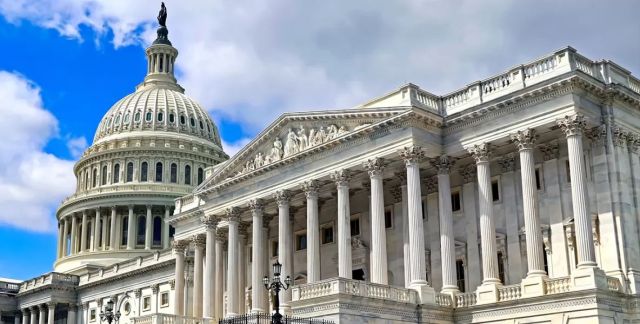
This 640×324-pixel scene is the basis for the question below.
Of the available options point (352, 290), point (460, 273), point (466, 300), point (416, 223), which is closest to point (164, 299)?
point (460, 273)

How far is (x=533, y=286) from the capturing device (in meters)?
40.6

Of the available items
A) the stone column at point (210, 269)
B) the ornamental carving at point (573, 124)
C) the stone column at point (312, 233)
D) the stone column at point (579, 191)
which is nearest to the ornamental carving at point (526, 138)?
the stone column at point (579, 191)

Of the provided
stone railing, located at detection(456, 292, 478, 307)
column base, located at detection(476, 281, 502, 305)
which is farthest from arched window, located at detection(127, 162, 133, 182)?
column base, located at detection(476, 281, 502, 305)

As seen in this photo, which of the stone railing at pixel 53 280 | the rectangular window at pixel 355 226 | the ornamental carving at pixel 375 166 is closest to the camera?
the ornamental carving at pixel 375 166

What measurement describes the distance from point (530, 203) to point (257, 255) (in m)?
19.8

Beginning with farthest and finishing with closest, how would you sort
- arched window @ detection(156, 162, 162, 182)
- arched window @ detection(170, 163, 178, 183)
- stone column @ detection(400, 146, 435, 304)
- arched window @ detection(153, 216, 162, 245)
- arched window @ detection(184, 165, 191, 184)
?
1. arched window @ detection(184, 165, 191, 184)
2. arched window @ detection(170, 163, 178, 183)
3. arched window @ detection(156, 162, 162, 182)
4. arched window @ detection(153, 216, 162, 245)
5. stone column @ detection(400, 146, 435, 304)

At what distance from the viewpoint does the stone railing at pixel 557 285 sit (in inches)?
1550

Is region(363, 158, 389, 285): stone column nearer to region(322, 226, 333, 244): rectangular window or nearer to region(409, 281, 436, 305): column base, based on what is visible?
region(409, 281, 436, 305): column base

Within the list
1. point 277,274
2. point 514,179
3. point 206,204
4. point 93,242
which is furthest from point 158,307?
point 277,274

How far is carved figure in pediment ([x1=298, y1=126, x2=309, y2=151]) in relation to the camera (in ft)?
172

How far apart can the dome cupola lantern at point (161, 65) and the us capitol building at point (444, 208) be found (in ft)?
194

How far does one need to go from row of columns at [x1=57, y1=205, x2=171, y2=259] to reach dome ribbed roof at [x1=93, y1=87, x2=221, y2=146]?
1230 centimetres

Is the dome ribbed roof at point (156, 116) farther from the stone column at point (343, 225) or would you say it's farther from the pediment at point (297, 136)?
the stone column at point (343, 225)

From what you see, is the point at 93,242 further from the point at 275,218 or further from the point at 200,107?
the point at 275,218
